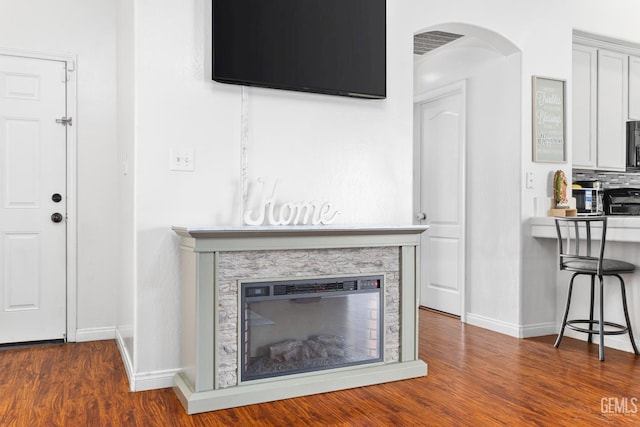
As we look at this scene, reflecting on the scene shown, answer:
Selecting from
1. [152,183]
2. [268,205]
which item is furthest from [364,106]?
[152,183]

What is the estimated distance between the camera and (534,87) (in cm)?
418

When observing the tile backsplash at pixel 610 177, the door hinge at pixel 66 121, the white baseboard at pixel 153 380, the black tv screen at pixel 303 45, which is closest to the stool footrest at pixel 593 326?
the tile backsplash at pixel 610 177

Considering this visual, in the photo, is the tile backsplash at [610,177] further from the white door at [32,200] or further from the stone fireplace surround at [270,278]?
the white door at [32,200]

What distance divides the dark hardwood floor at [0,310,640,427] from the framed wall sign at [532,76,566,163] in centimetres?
158

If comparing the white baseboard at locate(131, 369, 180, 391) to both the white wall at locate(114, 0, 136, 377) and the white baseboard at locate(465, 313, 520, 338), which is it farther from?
the white baseboard at locate(465, 313, 520, 338)

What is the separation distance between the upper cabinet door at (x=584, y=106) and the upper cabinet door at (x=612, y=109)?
0.07 metres

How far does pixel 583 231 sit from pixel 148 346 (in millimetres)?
3080

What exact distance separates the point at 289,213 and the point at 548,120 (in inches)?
96.1

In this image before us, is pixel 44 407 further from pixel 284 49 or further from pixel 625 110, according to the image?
pixel 625 110

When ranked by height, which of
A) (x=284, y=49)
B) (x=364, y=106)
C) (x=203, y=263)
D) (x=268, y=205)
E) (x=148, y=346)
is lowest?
(x=148, y=346)

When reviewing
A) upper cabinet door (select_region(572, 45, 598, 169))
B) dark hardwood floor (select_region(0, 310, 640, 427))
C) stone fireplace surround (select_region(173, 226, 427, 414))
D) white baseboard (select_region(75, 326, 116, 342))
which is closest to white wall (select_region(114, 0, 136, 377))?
white baseboard (select_region(75, 326, 116, 342))

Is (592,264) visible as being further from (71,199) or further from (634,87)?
(71,199)

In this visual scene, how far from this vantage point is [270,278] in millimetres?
2762

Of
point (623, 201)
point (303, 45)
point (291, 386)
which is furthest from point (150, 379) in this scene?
point (623, 201)
